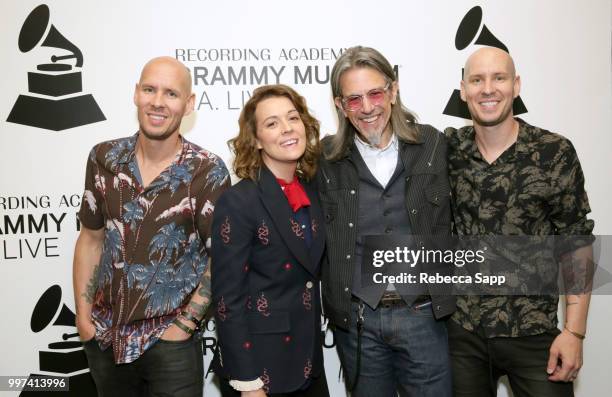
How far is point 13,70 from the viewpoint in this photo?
2.76 metres

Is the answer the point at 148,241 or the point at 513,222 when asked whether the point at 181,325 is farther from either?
the point at 513,222

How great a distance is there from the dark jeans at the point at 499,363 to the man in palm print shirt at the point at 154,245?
1036 millimetres

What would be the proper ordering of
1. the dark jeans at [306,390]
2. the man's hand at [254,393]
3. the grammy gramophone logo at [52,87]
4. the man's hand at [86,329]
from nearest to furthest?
the man's hand at [254,393], the dark jeans at [306,390], the man's hand at [86,329], the grammy gramophone logo at [52,87]

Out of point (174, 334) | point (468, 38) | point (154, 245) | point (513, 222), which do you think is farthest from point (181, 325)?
point (468, 38)

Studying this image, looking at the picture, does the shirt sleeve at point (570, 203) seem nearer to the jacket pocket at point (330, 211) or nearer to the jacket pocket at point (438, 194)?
the jacket pocket at point (438, 194)

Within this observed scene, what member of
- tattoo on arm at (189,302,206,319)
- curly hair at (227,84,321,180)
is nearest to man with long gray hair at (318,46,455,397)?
curly hair at (227,84,321,180)

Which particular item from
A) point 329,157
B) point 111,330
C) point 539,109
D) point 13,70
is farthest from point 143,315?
point 539,109

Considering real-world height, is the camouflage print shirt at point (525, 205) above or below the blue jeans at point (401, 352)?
above

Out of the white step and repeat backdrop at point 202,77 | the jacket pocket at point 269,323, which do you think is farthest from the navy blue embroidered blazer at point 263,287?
the white step and repeat backdrop at point 202,77

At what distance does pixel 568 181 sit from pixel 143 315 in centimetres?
170

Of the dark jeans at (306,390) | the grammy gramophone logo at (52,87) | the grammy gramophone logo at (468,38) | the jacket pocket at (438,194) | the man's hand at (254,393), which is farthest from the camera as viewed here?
the grammy gramophone logo at (468,38)

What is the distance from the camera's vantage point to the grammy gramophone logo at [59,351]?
281 cm

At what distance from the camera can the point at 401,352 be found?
80.0 inches

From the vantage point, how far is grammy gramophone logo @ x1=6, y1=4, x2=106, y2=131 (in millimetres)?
2764
